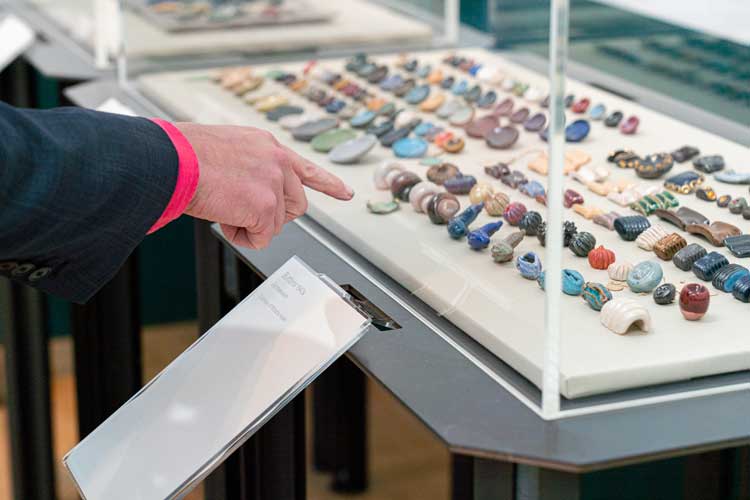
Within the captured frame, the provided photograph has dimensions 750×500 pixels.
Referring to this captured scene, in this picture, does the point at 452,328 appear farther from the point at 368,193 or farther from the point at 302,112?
the point at 302,112

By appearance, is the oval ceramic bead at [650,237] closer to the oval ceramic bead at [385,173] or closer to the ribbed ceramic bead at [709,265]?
the ribbed ceramic bead at [709,265]

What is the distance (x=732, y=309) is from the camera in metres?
0.97

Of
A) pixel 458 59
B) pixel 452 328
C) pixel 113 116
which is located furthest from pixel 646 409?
pixel 458 59

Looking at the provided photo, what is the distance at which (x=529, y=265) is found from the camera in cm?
98

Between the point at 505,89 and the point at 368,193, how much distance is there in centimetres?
39

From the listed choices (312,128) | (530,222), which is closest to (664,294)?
(530,222)

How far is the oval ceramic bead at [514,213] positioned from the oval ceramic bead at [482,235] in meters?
0.01

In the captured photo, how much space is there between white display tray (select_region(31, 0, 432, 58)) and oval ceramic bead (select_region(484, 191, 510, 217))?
91 centimetres

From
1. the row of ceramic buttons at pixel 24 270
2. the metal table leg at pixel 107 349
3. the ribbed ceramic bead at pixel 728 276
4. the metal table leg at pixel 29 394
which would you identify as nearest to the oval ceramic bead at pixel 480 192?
the ribbed ceramic bead at pixel 728 276

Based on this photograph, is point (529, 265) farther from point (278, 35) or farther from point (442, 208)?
point (278, 35)

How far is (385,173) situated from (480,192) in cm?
13

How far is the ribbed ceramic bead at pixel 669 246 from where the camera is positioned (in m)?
1.05

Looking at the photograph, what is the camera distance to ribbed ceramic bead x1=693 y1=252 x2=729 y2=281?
39.6 inches

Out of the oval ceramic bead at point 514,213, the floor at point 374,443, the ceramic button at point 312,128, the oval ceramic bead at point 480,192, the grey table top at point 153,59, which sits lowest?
the floor at point 374,443
